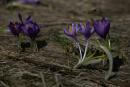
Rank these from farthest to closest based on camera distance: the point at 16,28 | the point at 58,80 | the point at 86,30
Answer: the point at 16,28 → the point at 86,30 → the point at 58,80

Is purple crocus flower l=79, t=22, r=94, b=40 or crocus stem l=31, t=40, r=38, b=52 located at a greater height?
purple crocus flower l=79, t=22, r=94, b=40

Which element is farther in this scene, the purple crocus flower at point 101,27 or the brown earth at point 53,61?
the purple crocus flower at point 101,27

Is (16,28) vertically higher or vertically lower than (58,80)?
higher

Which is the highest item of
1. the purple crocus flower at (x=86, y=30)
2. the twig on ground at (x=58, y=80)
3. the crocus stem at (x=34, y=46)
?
the purple crocus flower at (x=86, y=30)

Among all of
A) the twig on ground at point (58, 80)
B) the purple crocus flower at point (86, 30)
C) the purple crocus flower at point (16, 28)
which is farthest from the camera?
the purple crocus flower at point (16, 28)

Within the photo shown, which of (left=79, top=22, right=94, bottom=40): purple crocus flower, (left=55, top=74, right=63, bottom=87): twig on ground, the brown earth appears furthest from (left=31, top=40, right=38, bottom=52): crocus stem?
(left=55, top=74, right=63, bottom=87): twig on ground

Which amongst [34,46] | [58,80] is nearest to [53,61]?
[34,46]

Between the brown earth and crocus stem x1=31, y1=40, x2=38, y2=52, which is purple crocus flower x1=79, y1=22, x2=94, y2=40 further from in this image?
crocus stem x1=31, y1=40, x2=38, y2=52

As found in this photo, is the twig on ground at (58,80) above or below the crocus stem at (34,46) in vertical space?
below

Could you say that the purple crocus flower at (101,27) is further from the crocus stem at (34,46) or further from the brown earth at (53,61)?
the crocus stem at (34,46)

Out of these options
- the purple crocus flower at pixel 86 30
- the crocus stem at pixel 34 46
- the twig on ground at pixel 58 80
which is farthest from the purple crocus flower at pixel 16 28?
the twig on ground at pixel 58 80

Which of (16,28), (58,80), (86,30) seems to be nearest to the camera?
(58,80)

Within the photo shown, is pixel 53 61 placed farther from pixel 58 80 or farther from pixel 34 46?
pixel 58 80
